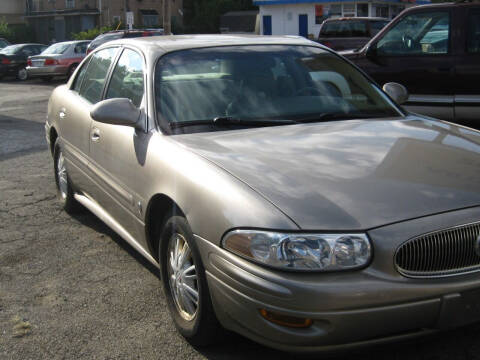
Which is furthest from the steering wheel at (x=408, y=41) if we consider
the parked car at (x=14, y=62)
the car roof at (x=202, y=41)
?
the parked car at (x=14, y=62)

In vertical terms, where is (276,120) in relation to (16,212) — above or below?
above

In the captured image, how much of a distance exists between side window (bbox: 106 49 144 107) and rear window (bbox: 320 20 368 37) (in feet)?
53.9

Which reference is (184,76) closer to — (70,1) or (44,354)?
(44,354)

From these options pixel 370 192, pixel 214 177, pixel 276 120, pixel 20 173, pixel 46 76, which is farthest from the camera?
pixel 46 76

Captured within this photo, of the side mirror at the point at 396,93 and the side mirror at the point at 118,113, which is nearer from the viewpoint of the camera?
the side mirror at the point at 118,113

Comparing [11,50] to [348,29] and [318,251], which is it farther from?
[318,251]

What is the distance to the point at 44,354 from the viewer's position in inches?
133

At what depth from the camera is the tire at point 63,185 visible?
18.9 feet

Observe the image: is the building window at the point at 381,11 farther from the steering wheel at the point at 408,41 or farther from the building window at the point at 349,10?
the steering wheel at the point at 408,41

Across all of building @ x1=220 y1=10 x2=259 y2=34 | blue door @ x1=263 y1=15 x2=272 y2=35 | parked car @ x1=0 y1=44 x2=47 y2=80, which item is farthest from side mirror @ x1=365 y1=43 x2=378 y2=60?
building @ x1=220 y1=10 x2=259 y2=34

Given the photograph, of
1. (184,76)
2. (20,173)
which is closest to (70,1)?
(20,173)

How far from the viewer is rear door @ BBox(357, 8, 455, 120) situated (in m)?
7.93

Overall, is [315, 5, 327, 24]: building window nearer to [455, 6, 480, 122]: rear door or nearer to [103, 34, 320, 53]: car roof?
[455, 6, 480, 122]: rear door

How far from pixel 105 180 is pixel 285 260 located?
2110 mm
